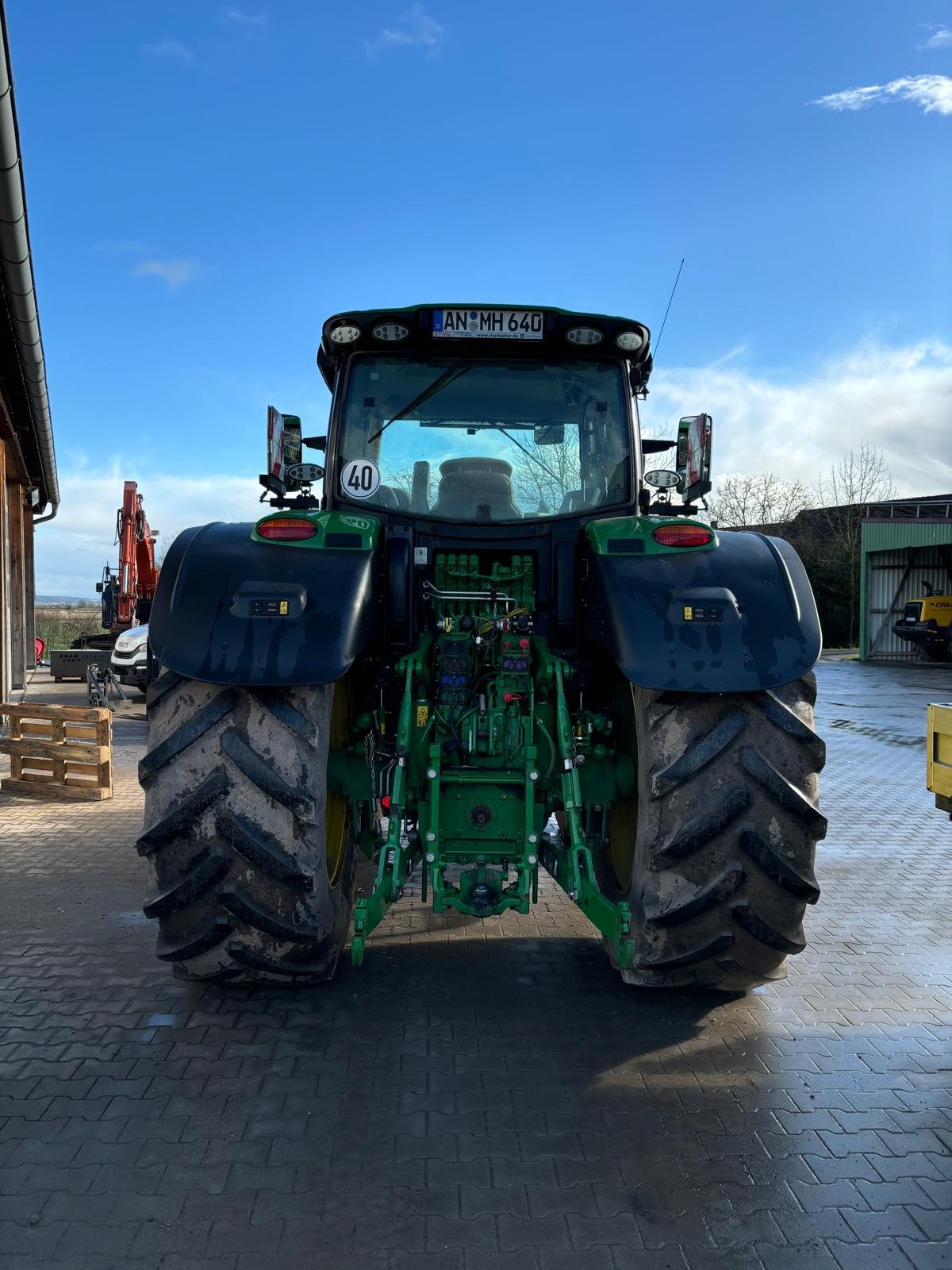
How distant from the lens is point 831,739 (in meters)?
12.9

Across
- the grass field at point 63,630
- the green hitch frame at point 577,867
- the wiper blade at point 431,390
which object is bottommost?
the grass field at point 63,630

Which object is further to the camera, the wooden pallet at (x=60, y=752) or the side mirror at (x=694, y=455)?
the wooden pallet at (x=60, y=752)

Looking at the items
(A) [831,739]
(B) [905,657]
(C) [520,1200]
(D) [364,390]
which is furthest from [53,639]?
(C) [520,1200]

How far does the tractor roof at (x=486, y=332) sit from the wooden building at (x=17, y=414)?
12.6 ft

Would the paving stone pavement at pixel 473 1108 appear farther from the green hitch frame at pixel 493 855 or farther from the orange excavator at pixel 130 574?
the orange excavator at pixel 130 574

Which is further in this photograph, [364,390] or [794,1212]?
[364,390]

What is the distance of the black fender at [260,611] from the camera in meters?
3.37

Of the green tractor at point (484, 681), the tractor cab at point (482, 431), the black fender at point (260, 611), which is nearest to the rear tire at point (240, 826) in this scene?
the green tractor at point (484, 681)

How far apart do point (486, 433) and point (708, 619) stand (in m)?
1.48

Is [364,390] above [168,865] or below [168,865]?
above

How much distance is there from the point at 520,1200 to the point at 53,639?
2943cm

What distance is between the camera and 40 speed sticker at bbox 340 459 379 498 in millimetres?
4352

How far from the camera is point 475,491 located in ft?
14.3

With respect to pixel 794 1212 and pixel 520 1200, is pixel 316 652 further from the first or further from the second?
pixel 794 1212
